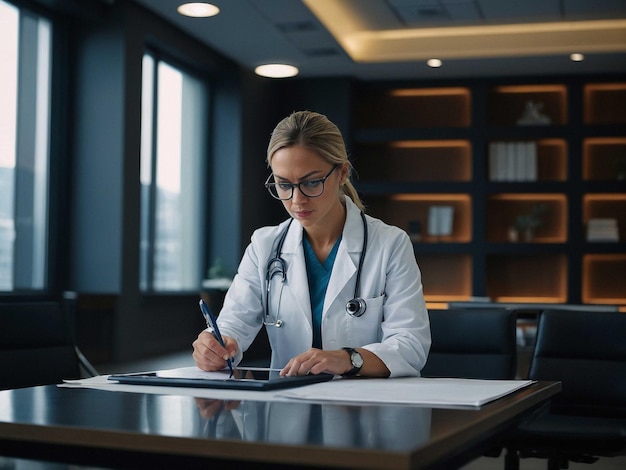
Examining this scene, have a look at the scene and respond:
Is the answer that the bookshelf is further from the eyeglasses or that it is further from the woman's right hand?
the woman's right hand

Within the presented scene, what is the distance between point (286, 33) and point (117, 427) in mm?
5559

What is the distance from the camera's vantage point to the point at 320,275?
2.20m

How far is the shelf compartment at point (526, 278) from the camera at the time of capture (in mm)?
7812

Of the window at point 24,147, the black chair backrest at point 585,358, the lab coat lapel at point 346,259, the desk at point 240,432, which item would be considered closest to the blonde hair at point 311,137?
the lab coat lapel at point 346,259

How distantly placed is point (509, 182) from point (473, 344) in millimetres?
5321

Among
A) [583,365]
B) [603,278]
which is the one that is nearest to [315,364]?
[583,365]

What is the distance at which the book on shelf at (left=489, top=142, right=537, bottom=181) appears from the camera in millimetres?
7730

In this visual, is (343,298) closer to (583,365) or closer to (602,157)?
(583,365)

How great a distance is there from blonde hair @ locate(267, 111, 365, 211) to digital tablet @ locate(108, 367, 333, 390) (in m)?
0.57

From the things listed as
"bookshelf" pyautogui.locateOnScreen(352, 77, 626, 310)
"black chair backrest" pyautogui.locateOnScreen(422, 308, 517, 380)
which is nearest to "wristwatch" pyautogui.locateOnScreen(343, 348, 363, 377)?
"black chair backrest" pyautogui.locateOnScreen(422, 308, 517, 380)

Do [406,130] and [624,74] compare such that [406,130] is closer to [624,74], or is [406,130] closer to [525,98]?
[525,98]

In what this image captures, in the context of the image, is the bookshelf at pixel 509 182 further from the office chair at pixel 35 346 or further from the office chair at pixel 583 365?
the office chair at pixel 35 346

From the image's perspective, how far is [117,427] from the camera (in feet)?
3.70

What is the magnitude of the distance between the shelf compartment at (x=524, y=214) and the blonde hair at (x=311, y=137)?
231 inches
